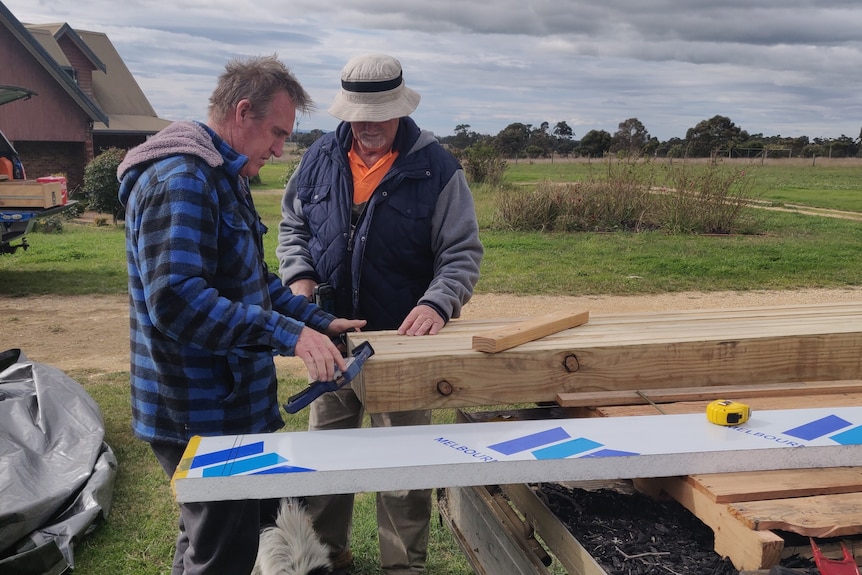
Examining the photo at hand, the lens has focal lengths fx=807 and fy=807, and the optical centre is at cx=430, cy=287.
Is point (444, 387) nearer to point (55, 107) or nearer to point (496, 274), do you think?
point (496, 274)

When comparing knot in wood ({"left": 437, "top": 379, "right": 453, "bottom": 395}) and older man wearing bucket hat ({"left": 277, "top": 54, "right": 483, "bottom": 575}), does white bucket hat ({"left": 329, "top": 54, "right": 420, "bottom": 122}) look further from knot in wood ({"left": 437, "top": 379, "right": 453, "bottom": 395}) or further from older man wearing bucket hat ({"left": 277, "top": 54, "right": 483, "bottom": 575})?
knot in wood ({"left": 437, "top": 379, "right": 453, "bottom": 395})

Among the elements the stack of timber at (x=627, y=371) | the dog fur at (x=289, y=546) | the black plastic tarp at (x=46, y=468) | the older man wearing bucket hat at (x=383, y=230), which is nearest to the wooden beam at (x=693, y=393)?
the stack of timber at (x=627, y=371)

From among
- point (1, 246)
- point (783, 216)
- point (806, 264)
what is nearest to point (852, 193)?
point (783, 216)

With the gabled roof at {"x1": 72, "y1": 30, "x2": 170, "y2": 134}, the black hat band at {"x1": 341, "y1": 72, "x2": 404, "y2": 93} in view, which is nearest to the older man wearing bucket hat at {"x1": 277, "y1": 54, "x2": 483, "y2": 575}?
the black hat band at {"x1": 341, "y1": 72, "x2": 404, "y2": 93}

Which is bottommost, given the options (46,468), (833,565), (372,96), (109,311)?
(109,311)

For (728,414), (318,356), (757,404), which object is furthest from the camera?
(757,404)

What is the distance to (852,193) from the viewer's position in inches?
→ 1073

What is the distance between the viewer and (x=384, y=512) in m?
3.57

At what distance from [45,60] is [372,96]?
2405cm

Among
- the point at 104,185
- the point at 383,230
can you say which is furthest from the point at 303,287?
the point at 104,185

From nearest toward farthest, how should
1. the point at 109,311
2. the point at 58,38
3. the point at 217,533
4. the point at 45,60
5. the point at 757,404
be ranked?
the point at 757,404, the point at 217,533, the point at 109,311, the point at 45,60, the point at 58,38

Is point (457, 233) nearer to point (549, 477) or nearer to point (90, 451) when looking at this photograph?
point (549, 477)

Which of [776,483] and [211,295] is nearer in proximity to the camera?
[776,483]

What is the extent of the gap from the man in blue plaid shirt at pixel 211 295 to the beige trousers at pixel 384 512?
0.90 meters
